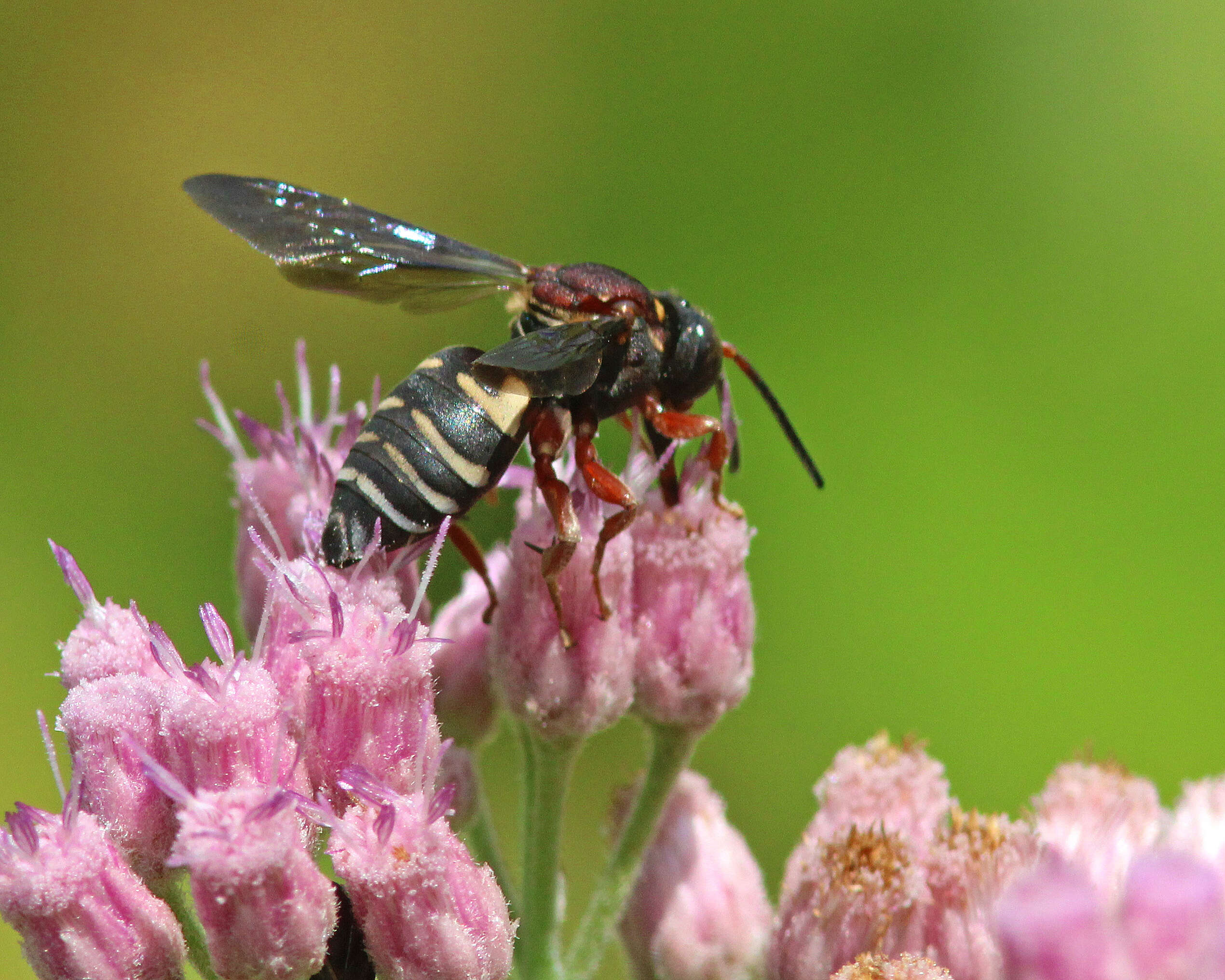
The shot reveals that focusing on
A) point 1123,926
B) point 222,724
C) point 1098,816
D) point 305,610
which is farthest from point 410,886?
point 1098,816

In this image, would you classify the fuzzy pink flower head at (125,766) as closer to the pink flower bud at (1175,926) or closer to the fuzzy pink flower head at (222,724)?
the fuzzy pink flower head at (222,724)

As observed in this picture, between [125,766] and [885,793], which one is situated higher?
[885,793]

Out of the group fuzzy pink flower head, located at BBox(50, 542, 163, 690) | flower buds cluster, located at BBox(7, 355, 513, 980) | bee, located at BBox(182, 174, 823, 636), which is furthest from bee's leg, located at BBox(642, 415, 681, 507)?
fuzzy pink flower head, located at BBox(50, 542, 163, 690)

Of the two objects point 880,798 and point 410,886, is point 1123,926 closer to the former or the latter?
point 410,886

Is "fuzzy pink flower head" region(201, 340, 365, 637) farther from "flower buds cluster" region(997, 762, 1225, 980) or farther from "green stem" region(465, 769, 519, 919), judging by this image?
"flower buds cluster" region(997, 762, 1225, 980)

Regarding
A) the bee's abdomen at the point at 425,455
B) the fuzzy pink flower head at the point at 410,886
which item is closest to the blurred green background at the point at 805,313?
the bee's abdomen at the point at 425,455

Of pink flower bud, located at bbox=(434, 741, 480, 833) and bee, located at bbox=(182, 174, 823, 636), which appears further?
pink flower bud, located at bbox=(434, 741, 480, 833)
